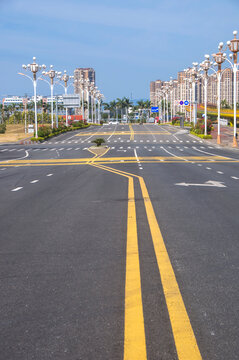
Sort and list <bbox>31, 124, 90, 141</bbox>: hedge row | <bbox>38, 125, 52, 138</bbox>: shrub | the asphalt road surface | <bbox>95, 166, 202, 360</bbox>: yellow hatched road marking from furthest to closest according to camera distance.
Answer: <bbox>38, 125, 52, 138</bbox>: shrub → <bbox>31, 124, 90, 141</bbox>: hedge row → the asphalt road surface → <bbox>95, 166, 202, 360</bbox>: yellow hatched road marking

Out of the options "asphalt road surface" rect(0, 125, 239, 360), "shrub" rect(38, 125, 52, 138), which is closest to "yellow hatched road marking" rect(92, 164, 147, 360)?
"asphalt road surface" rect(0, 125, 239, 360)

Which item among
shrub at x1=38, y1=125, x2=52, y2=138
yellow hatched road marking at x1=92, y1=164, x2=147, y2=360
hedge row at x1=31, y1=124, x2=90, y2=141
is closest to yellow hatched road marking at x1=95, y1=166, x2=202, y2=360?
yellow hatched road marking at x1=92, y1=164, x2=147, y2=360

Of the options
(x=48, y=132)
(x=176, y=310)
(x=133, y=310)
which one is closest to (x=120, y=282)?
(x=133, y=310)

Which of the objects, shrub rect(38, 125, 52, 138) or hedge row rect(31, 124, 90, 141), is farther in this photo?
shrub rect(38, 125, 52, 138)

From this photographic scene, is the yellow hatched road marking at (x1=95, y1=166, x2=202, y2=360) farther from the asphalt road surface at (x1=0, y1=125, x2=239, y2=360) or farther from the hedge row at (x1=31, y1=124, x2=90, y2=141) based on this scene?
the hedge row at (x1=31, y1=124, x2=90, y2=141)

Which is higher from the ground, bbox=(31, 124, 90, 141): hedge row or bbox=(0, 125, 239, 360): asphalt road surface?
bbox=(31, 124, 90, 141): hedge row

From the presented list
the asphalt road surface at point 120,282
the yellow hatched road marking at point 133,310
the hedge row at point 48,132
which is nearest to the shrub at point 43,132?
the hedge row at point 48,132

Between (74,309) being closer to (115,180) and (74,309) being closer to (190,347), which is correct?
(190,347)

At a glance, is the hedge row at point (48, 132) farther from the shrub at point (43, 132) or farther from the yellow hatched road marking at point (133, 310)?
the yellow hatched road marking at point (133, 310)

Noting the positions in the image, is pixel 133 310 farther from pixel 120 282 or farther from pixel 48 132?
pixel 48 132

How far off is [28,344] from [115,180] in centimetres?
1506

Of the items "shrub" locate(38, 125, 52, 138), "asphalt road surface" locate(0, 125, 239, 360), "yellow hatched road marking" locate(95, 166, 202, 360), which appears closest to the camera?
"yellow hatched road marking" locate(95, 166, 202, 360)

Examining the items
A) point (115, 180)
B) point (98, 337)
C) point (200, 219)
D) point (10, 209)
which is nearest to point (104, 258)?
point (98, 337)

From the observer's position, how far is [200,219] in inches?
374
